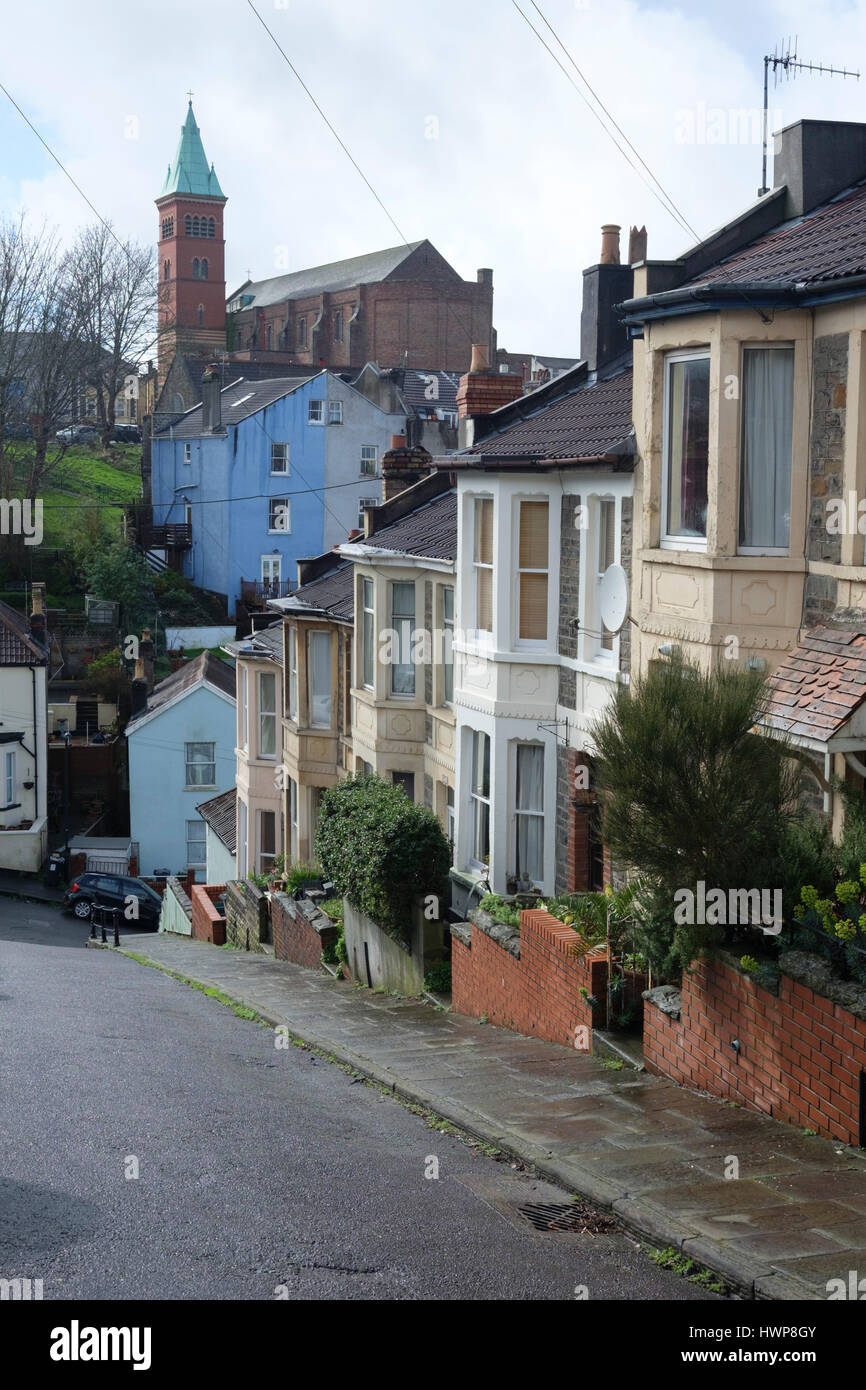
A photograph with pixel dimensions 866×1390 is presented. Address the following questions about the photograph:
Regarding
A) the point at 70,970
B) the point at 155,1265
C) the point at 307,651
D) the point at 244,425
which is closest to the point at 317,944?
the point at 70,970

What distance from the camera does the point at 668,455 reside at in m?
12.3

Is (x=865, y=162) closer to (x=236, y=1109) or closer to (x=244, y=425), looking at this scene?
(x=236, y=1109)

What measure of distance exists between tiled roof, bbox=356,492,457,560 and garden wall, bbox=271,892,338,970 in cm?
574

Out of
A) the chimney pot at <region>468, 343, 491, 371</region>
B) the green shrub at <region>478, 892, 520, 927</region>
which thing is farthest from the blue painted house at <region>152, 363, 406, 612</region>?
the green shrub at <region>478, 892, 520, 927</region>

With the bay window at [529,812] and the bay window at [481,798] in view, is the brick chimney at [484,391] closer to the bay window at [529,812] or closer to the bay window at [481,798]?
the bay window at [481,798]

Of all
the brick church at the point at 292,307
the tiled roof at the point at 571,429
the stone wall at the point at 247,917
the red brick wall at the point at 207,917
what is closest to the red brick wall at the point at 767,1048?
the tiled roof at the point at 571,429

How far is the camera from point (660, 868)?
9172mm

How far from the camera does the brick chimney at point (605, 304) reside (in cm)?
1762

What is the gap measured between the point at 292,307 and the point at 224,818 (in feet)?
217

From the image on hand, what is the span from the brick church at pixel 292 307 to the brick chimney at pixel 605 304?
2080 inches

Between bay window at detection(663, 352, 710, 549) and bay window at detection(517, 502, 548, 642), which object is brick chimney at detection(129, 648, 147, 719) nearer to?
bay window at detection(517, 502, 548, 642)
